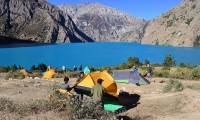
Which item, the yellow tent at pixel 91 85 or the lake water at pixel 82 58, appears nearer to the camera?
the yellow tent at pixel 91 85

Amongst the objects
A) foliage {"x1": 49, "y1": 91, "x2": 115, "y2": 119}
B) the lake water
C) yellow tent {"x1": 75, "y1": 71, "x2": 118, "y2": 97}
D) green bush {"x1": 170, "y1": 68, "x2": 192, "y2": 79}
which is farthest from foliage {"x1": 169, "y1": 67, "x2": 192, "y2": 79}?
the lake water

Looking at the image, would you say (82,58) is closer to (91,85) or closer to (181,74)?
(181,74)

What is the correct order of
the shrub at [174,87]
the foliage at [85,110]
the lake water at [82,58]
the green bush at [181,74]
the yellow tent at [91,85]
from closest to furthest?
the foliage at [85,110] → the yellow tent at [91,85] → the shrub at [174,87] → the green bush at [181,74] → the lake water at [82,58]

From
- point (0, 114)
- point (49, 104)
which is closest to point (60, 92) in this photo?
point (49, 104)

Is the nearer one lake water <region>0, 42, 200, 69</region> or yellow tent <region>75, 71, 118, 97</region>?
yellow tent <region>75, 71, 118, 97</region>

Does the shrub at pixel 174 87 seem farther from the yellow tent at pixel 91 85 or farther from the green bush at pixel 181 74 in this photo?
the green bush at pixel 181 74

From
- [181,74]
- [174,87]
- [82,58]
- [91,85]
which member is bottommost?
[82,58]

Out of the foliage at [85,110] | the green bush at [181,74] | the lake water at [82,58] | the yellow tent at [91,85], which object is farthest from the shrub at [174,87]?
the lake water at [82,58]

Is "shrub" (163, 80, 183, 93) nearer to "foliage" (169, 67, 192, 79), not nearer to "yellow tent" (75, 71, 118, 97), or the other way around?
"yellow tent" (75, 71, 118, 97)

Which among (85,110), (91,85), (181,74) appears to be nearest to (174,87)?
(91,85)

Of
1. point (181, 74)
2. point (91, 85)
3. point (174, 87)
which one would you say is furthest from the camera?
point (181, 74)

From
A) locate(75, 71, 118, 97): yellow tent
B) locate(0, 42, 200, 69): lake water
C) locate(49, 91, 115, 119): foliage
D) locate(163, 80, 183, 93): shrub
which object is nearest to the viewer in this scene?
locate(49, 91, 115, 119): foliage

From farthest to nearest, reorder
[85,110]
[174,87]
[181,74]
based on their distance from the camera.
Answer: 1. [181,74]
2. [174,87]
3. [85,110]

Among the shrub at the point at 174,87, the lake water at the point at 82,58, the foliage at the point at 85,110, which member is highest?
the foliage at the point at 85,110
